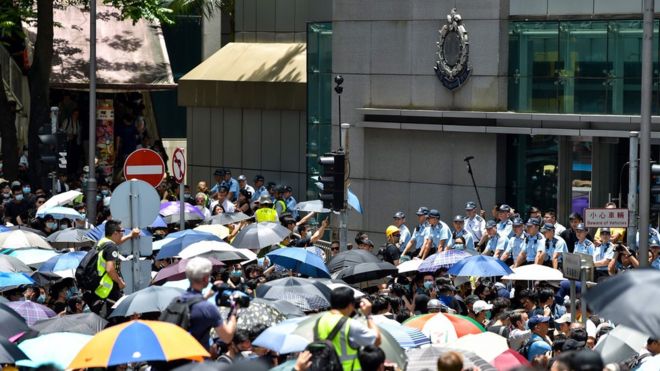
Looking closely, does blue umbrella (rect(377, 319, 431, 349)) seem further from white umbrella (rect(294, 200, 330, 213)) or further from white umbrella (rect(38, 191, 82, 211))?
white umbrella (rect(38, 191, 82, 211))

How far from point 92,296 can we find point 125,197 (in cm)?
122

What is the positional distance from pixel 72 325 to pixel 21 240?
7913mm

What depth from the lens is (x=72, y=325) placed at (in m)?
14.2

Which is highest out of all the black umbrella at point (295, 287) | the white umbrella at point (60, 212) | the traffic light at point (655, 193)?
the traffic light at point (655, 193)

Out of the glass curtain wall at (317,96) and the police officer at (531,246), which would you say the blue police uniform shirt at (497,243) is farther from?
the glass curtain wall at (317,96)

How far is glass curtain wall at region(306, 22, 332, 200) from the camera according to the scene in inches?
1297

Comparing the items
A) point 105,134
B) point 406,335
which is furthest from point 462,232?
point 105,134

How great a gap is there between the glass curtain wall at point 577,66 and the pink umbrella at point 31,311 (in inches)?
556

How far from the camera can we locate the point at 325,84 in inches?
1302

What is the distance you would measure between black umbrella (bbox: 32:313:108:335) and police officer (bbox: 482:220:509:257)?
10401mm

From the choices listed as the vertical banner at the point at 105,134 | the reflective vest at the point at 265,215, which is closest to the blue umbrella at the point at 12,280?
the reflective vest at the point at 265,215

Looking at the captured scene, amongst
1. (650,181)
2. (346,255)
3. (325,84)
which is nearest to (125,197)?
(346,255)

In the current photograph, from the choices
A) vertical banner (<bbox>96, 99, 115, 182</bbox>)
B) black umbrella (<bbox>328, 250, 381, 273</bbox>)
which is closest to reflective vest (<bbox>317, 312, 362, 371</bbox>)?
black umbrella (<bbox>328, 250, 381, 273</bbox>)

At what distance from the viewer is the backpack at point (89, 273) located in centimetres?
1728
